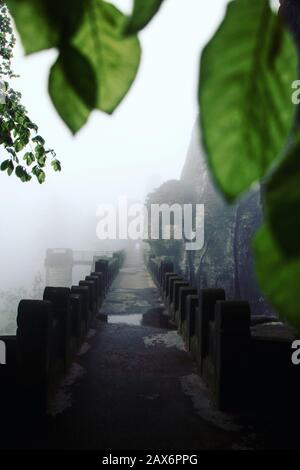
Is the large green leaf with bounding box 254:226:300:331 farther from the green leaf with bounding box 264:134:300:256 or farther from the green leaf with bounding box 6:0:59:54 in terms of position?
the green leaf with bounding box 6:0:59:54

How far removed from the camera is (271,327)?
924cm

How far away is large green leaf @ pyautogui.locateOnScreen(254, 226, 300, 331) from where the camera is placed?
25cm

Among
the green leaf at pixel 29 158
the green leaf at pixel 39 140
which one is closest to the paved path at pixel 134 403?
the green leaf at pixel 29 158

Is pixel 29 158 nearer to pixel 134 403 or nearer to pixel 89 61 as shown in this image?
pixel 134 403

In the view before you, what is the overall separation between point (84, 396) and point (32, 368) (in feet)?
3.10

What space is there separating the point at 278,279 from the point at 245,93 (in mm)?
162

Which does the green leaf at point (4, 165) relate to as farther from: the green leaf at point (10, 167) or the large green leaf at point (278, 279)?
the large green leaf at point (278, 279)

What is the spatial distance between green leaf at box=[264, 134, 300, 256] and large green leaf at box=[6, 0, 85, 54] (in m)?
0.21

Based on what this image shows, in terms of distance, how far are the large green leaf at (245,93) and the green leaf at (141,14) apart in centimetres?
5

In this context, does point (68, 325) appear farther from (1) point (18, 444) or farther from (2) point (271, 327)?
(2) point (271, 327)

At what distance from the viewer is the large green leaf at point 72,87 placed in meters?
0.33

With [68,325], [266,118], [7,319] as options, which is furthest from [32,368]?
[7,319]

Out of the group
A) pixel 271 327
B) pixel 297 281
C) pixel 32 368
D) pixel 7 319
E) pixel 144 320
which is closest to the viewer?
pixel 297 281

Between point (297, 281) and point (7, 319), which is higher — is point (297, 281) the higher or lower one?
the higher one
